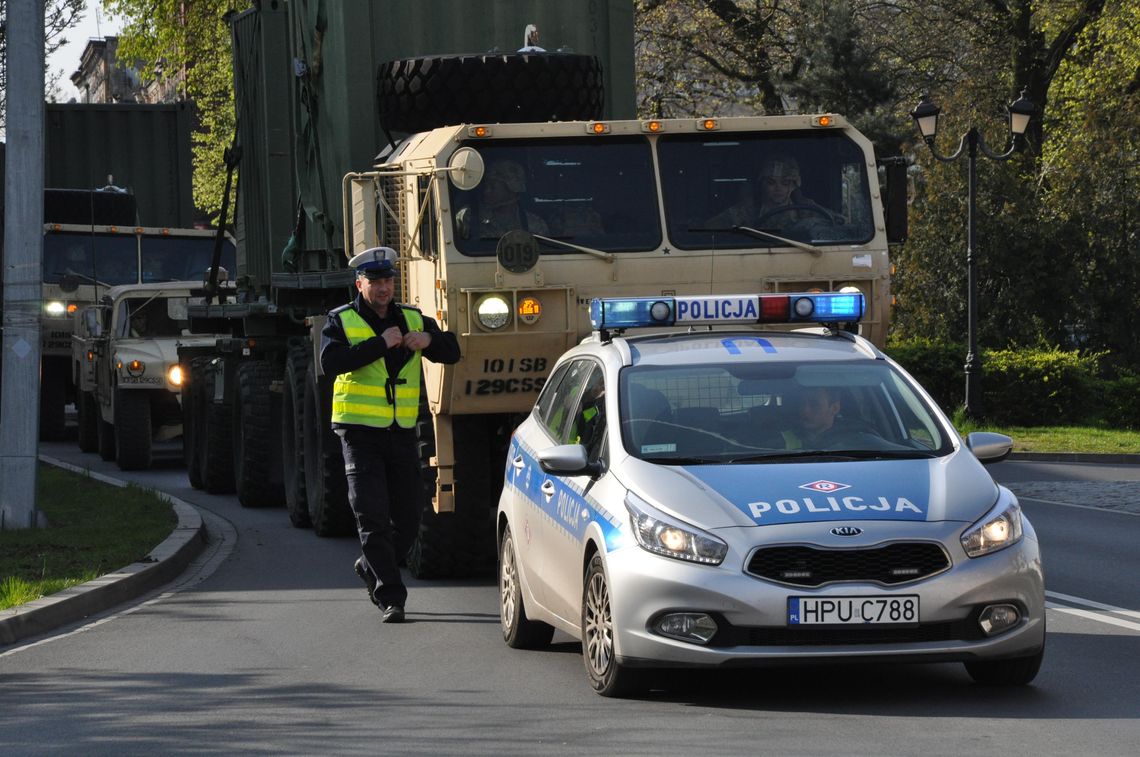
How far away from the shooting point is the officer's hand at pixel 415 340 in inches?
388

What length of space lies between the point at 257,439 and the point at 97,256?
34.1ft

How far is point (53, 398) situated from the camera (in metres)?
28.8

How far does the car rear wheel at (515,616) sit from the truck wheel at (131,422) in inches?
548

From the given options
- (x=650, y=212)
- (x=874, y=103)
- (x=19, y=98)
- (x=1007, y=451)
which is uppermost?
(x=874, y=103)

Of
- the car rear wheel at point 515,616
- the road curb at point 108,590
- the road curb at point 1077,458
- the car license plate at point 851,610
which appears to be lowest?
the road curb at point 1077,458

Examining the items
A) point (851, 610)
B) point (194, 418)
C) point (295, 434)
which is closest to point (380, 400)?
point (851, 610)

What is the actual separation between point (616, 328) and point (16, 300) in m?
6.56

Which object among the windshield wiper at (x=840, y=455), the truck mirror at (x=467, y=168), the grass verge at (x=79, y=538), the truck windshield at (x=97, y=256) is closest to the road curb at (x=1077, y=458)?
the grass verge at (x=79, y=538)

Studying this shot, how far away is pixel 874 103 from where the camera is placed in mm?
41906

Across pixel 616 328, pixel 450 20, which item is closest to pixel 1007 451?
pixel 616 328

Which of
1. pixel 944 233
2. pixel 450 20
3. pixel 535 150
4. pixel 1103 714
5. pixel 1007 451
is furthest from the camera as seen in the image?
pixel 944 233

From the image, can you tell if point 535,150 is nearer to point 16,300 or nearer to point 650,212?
point 650,212

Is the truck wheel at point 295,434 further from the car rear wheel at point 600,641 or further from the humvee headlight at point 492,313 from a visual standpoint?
the car rear wheel at point 600,641

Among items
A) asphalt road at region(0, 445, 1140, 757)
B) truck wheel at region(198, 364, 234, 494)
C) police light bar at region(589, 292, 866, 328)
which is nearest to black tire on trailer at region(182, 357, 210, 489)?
truck wheel at region(198, 364, 234, 494)
